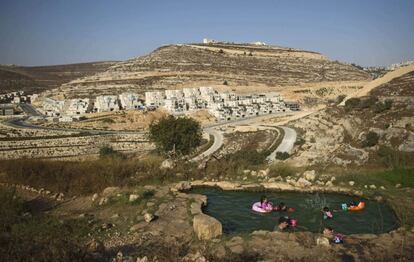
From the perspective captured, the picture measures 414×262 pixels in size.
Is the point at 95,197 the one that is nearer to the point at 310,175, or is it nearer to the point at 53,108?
the point at 310,175

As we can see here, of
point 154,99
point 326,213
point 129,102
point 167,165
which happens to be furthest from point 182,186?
point 154,99

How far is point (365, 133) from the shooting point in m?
28.1

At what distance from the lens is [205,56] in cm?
11294

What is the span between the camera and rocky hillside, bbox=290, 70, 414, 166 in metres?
22.2

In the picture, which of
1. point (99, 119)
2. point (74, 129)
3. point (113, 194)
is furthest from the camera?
point (99, 119)

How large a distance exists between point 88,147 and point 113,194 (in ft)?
114

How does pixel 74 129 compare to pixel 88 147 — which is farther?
pixel 74 129

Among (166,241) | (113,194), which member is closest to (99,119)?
(113,194)

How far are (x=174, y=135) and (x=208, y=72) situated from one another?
73535 millimetres

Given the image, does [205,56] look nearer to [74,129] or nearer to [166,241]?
[74,129]

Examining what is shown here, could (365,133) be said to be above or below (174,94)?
below

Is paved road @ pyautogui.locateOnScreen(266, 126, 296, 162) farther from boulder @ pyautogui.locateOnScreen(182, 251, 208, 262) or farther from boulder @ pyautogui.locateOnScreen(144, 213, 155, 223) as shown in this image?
boulder @ pyautogui.locateOnScreen(182, 251, 208, 262)

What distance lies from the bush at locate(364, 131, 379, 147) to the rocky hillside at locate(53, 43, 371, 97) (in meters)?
Answer: 66.8

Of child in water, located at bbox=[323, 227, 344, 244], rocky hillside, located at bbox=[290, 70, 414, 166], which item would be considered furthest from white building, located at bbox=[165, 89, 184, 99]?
child in water, located at bbox=[323, 227, 344, 244]
